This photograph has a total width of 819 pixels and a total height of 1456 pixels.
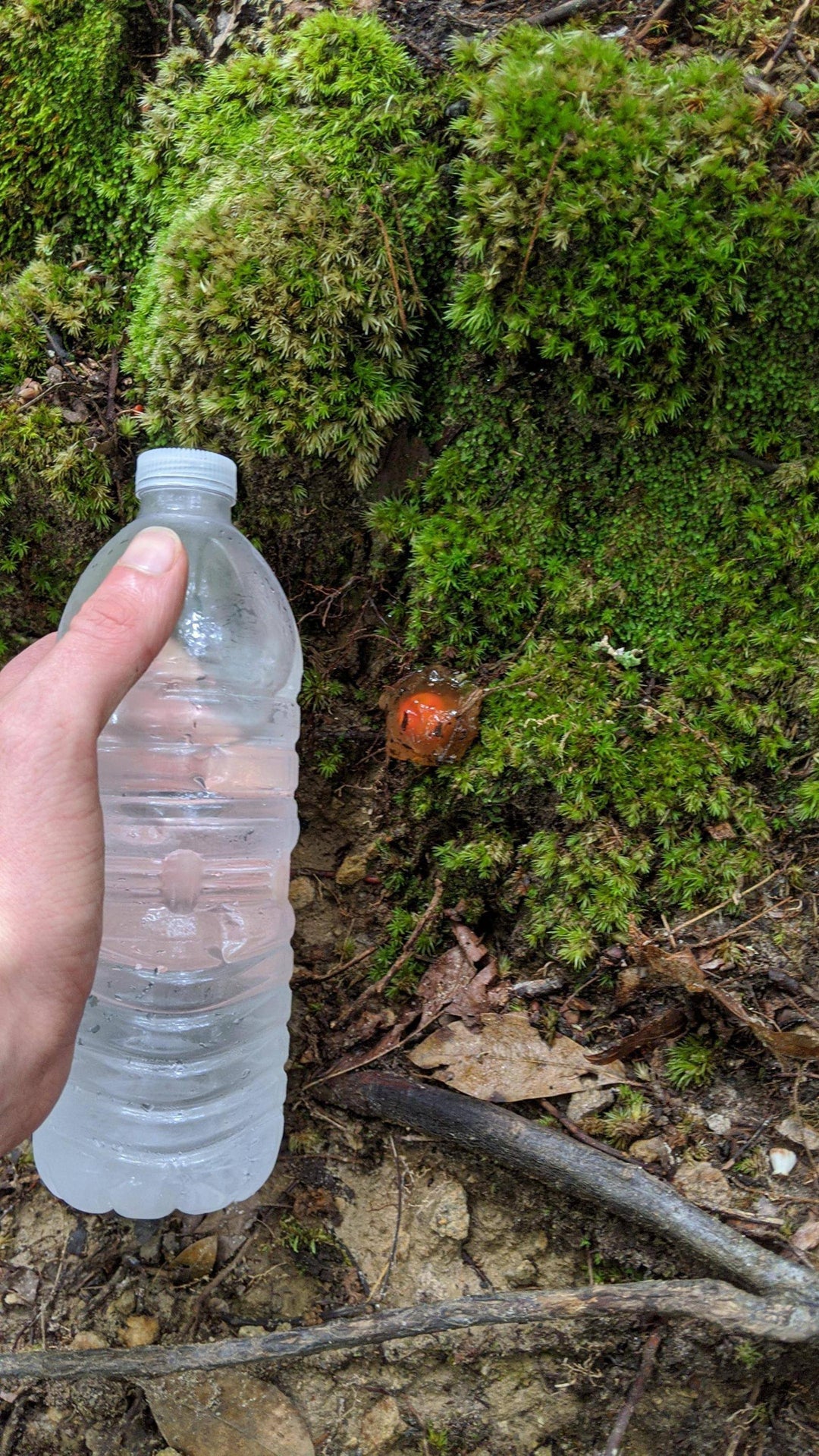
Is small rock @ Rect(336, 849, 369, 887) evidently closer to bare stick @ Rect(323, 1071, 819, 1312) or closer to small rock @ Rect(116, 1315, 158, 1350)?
bare stick @ Rect(323, 1071, 819, 1312)

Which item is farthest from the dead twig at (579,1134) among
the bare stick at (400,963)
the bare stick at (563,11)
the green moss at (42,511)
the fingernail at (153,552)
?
the bare stick at (563,11)

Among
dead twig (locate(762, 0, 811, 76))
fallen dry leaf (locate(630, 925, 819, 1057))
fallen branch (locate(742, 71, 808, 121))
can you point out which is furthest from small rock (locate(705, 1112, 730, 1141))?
dead twig (locate(762, 0, 811, 76))

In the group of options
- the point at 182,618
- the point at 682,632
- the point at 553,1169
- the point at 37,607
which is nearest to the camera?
the point at 553,1169

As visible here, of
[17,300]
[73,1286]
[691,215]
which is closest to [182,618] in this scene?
[17,300]

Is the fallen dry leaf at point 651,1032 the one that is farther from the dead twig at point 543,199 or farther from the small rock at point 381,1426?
the dead twig at point 543,199

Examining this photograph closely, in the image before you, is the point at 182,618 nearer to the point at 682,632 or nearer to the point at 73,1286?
the point at 682,632

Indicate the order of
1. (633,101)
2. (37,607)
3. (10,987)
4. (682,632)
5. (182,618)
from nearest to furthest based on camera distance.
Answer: (10,987) → (633,101) → (682,632) → (182,618) → (37,607)
